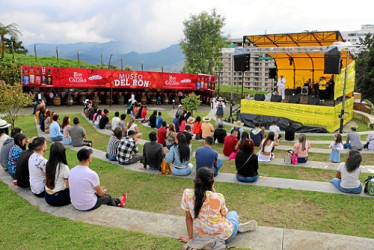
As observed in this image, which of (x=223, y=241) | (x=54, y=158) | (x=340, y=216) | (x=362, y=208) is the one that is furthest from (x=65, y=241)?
(x=362, y=208)

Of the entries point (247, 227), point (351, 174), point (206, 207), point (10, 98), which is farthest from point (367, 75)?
point (206, 207)

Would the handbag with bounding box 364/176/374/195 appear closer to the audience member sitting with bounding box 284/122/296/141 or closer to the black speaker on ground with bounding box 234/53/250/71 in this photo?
the audience member sitting with bounding box 284/122/296/141

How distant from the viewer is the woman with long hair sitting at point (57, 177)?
5273mm

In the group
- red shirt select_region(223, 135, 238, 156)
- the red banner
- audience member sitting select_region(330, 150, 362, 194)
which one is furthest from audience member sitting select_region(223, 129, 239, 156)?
the red banner

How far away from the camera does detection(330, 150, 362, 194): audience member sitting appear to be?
21.0ft

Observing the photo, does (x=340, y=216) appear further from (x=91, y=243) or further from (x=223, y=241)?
(x=91, y=243)

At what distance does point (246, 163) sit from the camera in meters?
7.35

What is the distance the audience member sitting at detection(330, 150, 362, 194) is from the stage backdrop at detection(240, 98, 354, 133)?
10.8 metres

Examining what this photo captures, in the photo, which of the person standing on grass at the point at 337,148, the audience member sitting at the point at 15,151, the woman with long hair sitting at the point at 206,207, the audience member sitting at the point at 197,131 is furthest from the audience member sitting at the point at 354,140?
the audience member sitting at the point at 15,151

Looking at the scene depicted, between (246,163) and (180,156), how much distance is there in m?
1.71

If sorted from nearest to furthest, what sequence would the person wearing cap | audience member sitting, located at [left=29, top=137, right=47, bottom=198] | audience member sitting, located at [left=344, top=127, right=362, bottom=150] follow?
audience member sitting, located at [left=29, top=137, right=47, bottom=198] → the person wearing cap → audience member sitting, located at [left=344, top=127, right=362, bottom=150]

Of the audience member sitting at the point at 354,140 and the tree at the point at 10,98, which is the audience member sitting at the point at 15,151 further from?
the audience member sitting at the point at 354,140

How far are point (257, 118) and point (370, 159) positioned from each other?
328 inches

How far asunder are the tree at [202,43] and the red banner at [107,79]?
667 inches
